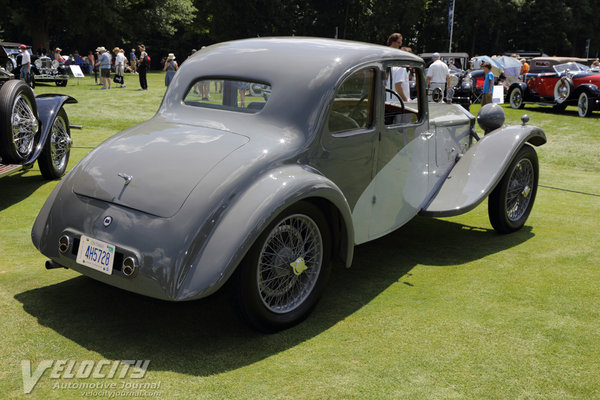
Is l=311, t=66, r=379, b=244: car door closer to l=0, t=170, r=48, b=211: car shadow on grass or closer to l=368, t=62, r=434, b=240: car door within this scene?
l=368, t=62, r=434, b=240: car door

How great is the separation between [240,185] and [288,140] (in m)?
0.58

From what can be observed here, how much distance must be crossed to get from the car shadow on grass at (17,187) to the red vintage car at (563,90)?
1542 centimetres

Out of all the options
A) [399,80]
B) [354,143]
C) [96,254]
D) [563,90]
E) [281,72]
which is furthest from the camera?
[563,90]

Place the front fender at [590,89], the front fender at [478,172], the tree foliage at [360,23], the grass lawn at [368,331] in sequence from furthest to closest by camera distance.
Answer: the tree foliage at [360,23]
the front fender at [590,89]
the front fender at [478,172]
the grass lawn at [368,331]

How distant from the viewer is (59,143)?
25.6ft

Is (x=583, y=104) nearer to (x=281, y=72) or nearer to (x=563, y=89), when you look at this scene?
(x=563, y=89)

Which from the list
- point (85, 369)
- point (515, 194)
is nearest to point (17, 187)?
point (85, 369)

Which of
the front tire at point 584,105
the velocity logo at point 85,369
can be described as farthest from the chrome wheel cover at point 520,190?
the front tire at point 584,105

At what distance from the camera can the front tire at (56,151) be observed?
24.5ft

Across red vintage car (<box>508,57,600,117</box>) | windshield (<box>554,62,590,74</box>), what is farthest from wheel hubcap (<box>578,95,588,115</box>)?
windshield (<box>554,62,590,74</box>)

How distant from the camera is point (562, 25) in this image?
5406 cm

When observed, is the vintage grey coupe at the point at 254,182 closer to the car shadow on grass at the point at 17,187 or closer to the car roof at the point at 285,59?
the car roof at the point at 285,59

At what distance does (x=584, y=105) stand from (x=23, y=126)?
15908mm

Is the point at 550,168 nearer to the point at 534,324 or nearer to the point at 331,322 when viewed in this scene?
the point at 534,324
